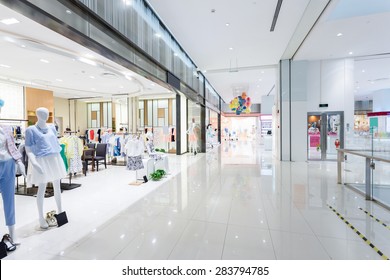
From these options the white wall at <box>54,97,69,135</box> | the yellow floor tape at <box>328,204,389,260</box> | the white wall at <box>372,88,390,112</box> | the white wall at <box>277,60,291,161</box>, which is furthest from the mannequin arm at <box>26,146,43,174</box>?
the white wall at <box>372,88,390,112</box>

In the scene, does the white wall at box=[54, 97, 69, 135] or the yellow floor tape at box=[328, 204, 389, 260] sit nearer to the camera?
the yellow floor tape at box=[328, 204, 389, 260]

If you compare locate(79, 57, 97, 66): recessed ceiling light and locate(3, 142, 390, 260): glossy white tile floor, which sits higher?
locate(79, 57, 97, 66): recessed ceiling light

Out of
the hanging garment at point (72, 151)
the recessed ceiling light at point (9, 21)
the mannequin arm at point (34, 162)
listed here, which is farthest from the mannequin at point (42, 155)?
the recessed ceiling light at point (9, 21)

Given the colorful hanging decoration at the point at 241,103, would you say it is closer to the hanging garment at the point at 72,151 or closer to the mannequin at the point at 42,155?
the hanging garment at the point at 72,151

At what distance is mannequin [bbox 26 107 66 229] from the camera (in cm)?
252

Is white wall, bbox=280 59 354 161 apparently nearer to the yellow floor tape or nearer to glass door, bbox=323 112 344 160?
glass door, bbox=323 112 344 160

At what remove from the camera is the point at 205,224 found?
108 inches

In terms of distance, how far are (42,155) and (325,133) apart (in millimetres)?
9513

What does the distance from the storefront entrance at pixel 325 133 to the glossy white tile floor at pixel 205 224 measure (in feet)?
14.3

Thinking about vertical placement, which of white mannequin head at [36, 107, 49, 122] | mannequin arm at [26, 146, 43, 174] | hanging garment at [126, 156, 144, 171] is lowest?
hanging garment at [126, 156, 144, 171]

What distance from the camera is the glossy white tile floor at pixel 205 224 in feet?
6.95

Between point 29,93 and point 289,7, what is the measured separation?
37.4ft

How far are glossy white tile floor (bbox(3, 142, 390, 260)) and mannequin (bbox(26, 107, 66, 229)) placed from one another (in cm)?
60

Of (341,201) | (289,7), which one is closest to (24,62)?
(289,7)
